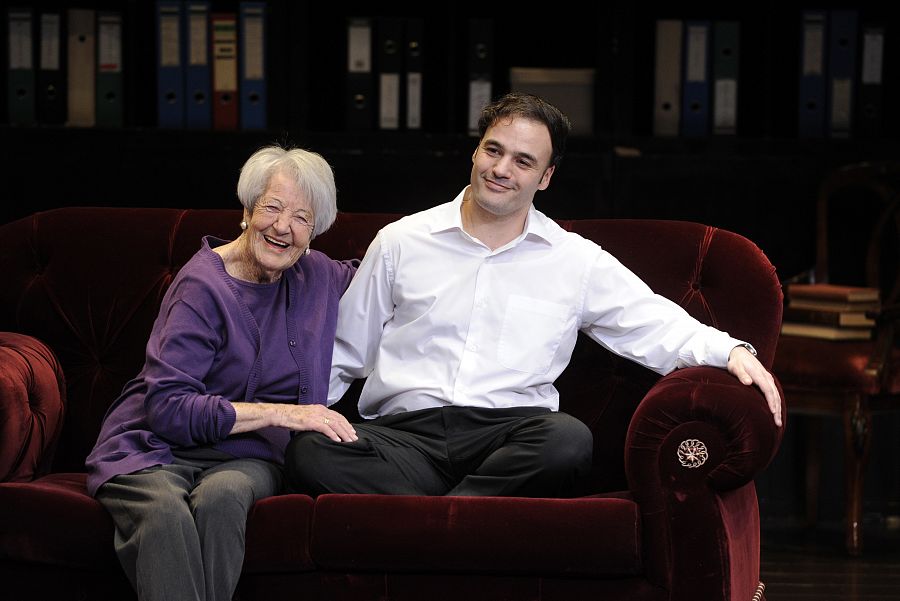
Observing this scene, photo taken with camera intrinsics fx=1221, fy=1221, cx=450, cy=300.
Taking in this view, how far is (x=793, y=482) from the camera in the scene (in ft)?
13.3

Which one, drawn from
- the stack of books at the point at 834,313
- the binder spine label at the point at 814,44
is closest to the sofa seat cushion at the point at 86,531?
the stack of books at the point at 834,313

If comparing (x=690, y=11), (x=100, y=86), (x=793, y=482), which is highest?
(x=690, y=11)

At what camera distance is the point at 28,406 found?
8.14 feet

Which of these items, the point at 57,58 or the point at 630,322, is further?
the point at 57,58

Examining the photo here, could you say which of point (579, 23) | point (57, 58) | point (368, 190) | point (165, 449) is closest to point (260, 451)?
point (165, 449)

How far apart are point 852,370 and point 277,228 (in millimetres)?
1942

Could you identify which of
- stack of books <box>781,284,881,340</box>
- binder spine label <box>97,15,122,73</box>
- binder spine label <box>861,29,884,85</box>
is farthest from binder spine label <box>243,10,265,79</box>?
binder spine label <box>861,29,884,85</box>

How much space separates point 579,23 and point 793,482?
5.78 feet

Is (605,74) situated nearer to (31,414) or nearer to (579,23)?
(579,23)

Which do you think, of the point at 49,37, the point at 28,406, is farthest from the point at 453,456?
the point at 49,37

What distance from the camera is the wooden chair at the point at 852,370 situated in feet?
11.8

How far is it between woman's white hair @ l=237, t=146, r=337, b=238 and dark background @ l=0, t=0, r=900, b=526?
5.05 ft

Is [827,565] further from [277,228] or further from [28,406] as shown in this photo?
[28,406]

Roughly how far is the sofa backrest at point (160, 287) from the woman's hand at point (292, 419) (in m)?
0.38
